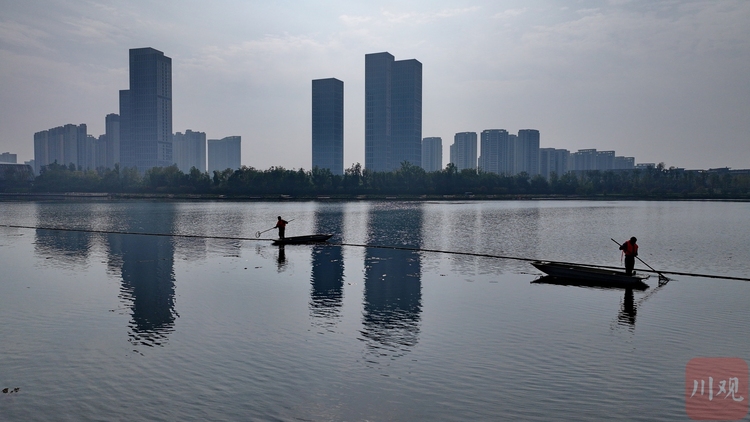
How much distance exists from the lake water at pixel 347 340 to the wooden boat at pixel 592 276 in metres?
1.33

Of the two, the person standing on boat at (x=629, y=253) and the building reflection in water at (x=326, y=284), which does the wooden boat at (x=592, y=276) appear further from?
the building reflection in water at (x=326, y=284)

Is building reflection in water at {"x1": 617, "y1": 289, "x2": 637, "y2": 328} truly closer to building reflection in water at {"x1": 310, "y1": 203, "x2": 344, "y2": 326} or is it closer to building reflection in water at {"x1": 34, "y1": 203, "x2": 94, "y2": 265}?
building reflection in water at {"x1": 310, "y1": 203, "x2": 344, "y2": 326}

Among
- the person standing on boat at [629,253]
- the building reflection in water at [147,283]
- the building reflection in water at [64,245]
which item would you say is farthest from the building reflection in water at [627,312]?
the building reflection in water at [64,245]

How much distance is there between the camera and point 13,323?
19.2 m

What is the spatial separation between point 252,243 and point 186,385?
35.3 m

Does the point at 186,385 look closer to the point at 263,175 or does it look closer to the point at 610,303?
the point at 610,303

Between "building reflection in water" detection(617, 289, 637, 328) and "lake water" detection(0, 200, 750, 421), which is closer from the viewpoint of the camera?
"lake water" detection(0, 200, 750, 421)

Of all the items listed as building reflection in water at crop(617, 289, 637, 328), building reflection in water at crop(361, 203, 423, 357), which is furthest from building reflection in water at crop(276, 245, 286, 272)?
building reflection in water at crop(617, 289, 637, 328)

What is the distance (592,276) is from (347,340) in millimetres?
16791

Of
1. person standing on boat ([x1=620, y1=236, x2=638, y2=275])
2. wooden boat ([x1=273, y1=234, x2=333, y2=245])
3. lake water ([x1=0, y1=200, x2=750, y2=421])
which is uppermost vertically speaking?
person standing on boat ([x1=620, y1=236, x2=638, y2=275])

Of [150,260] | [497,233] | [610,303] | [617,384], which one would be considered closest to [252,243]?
[150,260]

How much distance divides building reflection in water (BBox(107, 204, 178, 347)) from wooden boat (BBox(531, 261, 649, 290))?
2000 centimetres

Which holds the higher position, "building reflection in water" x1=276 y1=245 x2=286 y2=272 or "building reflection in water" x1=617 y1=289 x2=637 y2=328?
"building reflection in water" x1=276 y1=245 x2=286 y2=272

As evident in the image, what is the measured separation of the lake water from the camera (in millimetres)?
12562
